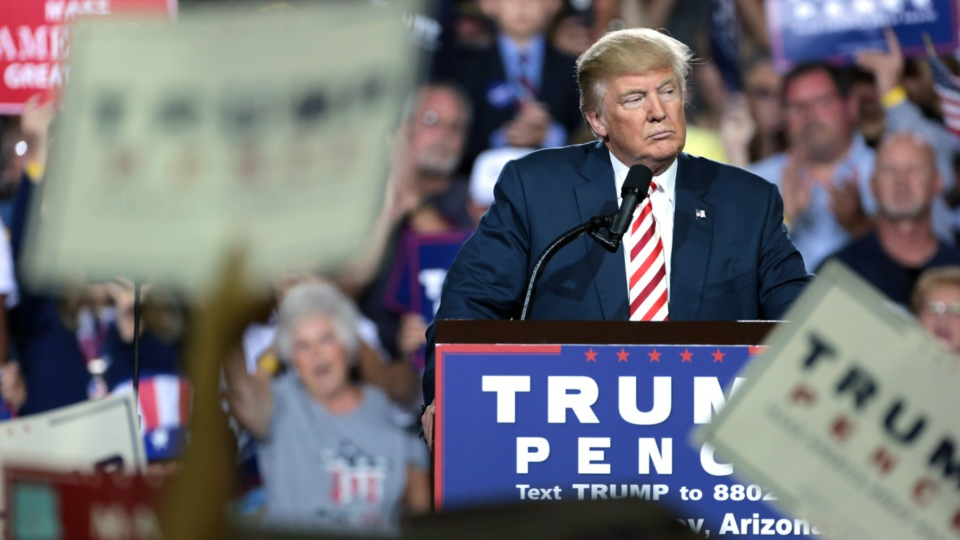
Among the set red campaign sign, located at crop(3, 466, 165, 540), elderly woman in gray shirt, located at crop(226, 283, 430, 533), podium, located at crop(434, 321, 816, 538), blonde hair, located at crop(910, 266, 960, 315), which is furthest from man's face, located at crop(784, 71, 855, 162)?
red campaign sign, located at crop(3, 466, 165, 540)

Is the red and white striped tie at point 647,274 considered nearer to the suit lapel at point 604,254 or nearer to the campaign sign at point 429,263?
the suit lapel at point 604,254

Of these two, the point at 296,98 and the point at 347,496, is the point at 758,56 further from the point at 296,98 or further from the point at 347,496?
the point at 296,98

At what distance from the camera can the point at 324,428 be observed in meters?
4.51

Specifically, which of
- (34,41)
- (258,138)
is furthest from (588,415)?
(34,41)

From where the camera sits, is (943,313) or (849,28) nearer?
(943,313)

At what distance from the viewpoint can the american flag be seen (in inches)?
191

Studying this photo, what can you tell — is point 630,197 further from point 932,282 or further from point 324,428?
point 932,282

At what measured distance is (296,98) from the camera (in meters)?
0.89

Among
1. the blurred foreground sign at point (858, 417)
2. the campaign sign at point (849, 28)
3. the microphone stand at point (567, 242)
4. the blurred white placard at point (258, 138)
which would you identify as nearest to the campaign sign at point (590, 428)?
the microphone stand at point (567, 242)

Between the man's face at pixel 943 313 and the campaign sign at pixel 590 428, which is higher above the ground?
the campaign sign at pixel 590 428

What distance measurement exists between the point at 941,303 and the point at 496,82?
186cm

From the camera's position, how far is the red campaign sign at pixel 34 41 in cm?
519

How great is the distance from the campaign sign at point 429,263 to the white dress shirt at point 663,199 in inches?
88.0

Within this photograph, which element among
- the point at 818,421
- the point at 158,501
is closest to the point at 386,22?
the point at 158,501
